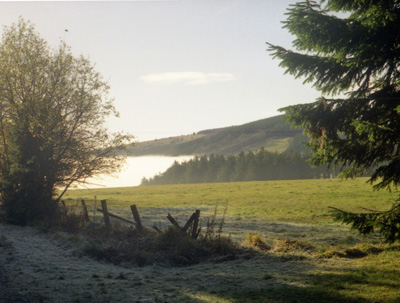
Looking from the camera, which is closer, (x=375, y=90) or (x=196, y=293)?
(x=196, y=293)

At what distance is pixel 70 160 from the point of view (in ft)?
83.7

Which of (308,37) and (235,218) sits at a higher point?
(308,37)

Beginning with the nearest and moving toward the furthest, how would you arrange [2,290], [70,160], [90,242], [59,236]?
[2,290] → [90,242] → [59,236] → [70,160]

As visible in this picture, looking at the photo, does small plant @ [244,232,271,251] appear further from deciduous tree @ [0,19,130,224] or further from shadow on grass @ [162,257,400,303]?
deciduous tree @ [0,19,130,224]

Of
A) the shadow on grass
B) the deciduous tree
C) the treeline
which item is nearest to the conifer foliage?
the shadow on grass

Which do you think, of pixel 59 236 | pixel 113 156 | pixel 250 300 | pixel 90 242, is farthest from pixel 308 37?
pixel 113 156

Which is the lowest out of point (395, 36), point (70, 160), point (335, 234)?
point (335, 234)

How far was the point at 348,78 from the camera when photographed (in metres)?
14.7

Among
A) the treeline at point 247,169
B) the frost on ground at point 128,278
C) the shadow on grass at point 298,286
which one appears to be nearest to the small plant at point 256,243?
the frost on ground at point 128,278

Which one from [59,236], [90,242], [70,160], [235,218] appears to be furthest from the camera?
[235,218]

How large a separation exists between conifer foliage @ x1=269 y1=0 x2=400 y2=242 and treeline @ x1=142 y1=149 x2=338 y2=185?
3473 inches

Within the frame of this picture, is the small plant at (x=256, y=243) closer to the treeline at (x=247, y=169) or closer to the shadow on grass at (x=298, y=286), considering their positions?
the shadow on grass at (x=298, y=286)

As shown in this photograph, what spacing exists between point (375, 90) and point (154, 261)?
33.7 ft

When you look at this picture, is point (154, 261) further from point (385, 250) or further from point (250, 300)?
point (385, 250)
